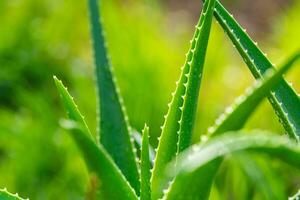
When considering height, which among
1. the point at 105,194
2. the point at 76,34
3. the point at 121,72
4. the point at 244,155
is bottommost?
the point at 244,155

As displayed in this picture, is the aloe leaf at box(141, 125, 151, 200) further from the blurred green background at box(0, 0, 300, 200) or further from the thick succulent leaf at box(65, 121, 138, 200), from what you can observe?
the blurred green background at box(0, 0, 300, 200)

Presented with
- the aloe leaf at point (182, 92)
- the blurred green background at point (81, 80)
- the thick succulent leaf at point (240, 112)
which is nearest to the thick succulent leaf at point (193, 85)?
the aloe leaf at point (182, 92)

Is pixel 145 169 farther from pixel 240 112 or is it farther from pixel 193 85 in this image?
pixel 240 112

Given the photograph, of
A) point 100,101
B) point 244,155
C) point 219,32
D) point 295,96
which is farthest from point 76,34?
point 244,155

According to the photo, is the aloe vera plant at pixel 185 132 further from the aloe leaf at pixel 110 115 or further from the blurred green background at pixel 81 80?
the blurred green background at pixel 81 80

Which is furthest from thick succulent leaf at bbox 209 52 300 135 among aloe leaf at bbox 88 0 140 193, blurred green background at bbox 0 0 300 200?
blurred green background at bbox 0 0 300 200

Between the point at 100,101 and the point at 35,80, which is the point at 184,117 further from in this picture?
the point at 35,80

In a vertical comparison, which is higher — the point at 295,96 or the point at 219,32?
the point at 219,32
